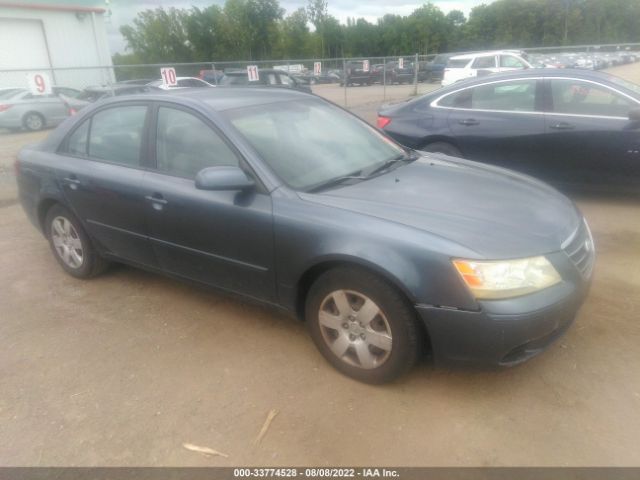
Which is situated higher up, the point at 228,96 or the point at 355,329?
the point at 228,96

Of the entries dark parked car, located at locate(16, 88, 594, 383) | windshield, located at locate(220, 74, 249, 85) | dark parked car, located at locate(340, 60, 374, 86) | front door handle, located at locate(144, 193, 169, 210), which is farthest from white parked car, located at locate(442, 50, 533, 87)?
front door handle, located at locate(144, 193, 169, 210)

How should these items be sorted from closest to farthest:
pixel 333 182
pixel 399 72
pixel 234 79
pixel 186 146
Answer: pixel 333 182, pixel 186 146, pixel 234 79, pixel 399 72

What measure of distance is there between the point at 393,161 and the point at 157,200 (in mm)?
1677

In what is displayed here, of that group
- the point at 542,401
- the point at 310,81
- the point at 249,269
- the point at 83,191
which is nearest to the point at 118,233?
the point at 83,191

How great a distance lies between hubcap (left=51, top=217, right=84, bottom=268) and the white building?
798 inches

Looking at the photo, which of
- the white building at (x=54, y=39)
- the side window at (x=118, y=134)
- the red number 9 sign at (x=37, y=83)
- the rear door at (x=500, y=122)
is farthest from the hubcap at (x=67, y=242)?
the white building at (x=54, y=39)

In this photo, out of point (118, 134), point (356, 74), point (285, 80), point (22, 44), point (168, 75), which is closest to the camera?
point (118, 134)

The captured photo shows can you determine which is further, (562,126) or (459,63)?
(459,63)

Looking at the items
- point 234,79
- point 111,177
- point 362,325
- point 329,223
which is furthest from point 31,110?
point 362,325

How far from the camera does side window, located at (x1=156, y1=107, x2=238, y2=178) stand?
10.4ft

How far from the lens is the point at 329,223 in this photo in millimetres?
2691

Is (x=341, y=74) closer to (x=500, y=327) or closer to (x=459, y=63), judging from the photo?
(x=459, y=63)

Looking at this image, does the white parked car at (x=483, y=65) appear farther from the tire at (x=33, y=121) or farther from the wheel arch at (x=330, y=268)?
the wheel arch at (x=330, y=268)

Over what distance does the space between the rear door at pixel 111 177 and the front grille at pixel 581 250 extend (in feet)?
8.83
